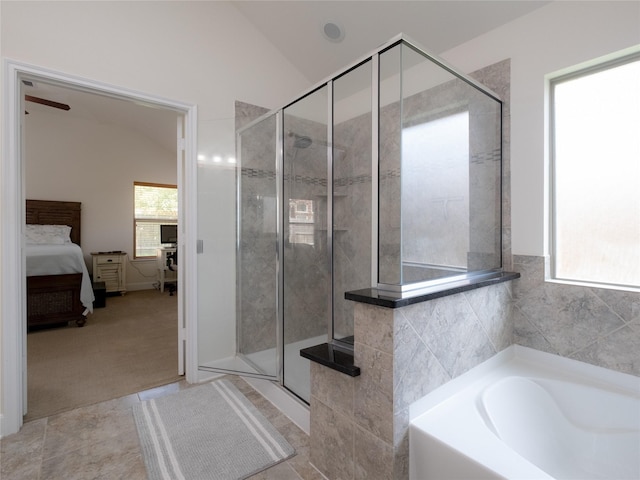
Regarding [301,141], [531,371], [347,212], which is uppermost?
[301,141]

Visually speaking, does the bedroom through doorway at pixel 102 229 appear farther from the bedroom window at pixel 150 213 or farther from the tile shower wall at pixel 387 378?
the tile shower wall at pixel 387 378

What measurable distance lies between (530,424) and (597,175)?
137 cm

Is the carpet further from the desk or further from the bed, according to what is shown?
the desk

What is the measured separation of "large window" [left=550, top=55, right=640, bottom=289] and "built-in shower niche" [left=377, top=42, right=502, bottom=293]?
322mm

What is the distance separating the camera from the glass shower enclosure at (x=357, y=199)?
144 centimetres

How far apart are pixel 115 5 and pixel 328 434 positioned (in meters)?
2.93

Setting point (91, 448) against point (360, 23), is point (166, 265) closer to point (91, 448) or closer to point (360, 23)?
point (91, 448)

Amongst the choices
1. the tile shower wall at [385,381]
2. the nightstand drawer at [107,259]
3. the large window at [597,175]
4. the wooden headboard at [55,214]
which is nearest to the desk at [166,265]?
the nightstand drawer at [107,259]

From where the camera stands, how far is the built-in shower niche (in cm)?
142

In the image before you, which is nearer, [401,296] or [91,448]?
[401,296]

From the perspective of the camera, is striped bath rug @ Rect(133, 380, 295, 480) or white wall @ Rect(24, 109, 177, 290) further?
white wall @ Rect(24, 109, 177, 290)

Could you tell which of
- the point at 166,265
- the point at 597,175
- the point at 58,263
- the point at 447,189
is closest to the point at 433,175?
the point at 447,189

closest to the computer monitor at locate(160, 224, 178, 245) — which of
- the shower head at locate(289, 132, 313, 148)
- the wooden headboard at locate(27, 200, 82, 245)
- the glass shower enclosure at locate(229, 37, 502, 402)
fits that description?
the wooden headboard at locate(27, 200, 82, 245)

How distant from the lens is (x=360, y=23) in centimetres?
232
